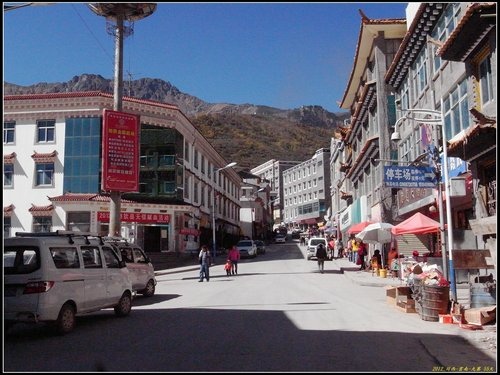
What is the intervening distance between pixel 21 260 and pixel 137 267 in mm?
8046

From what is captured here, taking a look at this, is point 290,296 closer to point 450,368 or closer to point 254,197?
point 450,368

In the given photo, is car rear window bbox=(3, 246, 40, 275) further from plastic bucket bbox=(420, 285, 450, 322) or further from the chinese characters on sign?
the chinese characters on sign

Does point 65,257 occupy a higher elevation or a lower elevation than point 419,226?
lower

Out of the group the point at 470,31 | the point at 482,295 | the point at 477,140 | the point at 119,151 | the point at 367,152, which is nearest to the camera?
the point at 482,295

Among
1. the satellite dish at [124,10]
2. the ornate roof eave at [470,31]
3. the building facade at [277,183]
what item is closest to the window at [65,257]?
the ornate roof eave at [470,31]

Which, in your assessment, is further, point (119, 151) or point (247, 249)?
point (247, 249)

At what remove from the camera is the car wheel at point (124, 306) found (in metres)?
13.0

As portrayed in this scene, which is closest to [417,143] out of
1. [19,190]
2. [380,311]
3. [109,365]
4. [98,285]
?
[380,311]

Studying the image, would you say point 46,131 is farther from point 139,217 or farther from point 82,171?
point 139,217

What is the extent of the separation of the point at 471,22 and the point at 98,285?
475 inches

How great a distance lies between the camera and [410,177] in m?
17.5

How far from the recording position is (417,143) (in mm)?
27094

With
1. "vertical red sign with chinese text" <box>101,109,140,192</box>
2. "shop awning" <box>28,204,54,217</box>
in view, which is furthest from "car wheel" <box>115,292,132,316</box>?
"shop awning" <box>28,204,54,217</box>

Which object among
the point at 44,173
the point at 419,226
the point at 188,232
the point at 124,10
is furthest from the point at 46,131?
the point at 419,226
